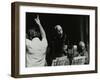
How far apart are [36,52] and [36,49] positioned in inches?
0.8

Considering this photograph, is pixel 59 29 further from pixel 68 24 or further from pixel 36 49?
pixel 36 49

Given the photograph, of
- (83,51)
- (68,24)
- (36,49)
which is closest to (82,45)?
(83,51)

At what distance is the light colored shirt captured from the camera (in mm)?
1635

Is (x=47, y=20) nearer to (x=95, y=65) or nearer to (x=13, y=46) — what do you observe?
(x=13, y=46)

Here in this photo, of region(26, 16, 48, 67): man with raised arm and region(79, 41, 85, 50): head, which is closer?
region(26, 16, 48, 67): man with raised arm

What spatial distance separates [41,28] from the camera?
1.67m

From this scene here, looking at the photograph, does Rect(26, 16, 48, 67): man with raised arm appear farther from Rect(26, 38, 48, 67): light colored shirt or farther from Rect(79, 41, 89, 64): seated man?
Rect(79, 41, 89, 64): seated man

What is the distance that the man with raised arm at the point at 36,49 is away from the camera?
5.37ft

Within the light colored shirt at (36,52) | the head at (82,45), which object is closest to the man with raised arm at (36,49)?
the light colored shirt at (36,52)

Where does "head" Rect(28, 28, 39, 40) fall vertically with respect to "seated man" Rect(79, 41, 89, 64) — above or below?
above

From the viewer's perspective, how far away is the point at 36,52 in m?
1.66

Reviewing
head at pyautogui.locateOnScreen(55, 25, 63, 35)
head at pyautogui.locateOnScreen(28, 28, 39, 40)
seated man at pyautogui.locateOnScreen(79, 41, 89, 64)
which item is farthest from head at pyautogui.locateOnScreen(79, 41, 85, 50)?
head at pyautogui.locateOnScreen(28, 28, 39, 40)

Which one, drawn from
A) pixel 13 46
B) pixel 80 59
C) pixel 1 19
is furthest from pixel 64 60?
pixel 1 19

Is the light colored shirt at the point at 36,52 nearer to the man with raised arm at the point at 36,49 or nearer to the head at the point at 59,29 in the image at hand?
the man with raised arm at the point at 36,49
